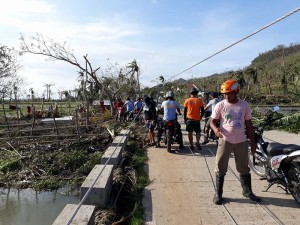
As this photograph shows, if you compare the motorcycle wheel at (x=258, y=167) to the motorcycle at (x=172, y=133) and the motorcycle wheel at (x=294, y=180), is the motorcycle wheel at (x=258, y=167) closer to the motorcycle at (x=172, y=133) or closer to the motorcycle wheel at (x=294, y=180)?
the motorcycle wheel at (x=294, y=180)

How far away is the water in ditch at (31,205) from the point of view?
297 inches

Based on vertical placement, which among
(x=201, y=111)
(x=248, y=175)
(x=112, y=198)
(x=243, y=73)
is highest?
(x=243, y=73)

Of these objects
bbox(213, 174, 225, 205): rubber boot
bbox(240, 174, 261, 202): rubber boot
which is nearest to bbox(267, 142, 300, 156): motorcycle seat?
bbox(240, 174, 261, 202): rubber boot

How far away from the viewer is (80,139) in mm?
12734

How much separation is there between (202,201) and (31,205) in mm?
4624

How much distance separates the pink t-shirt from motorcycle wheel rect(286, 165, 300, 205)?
79cm

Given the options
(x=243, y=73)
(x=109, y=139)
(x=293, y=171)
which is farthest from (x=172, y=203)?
(x=243, y=73)

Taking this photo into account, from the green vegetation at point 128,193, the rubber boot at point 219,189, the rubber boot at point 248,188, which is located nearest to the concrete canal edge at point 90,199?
the green vegetation at point 128,193

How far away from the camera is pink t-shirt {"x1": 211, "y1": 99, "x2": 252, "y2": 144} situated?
5098 millimetres

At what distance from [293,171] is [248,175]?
0.64 m

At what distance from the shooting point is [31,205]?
8281 mm

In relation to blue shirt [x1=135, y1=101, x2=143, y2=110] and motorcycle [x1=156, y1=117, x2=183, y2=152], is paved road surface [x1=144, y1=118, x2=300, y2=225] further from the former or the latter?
blue shirt [x1=135, y1=101, x2=143, y2=110]

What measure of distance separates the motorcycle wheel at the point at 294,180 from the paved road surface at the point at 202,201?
0.52ft

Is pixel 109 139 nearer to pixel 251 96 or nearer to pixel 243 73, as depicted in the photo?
pixel 251 96
